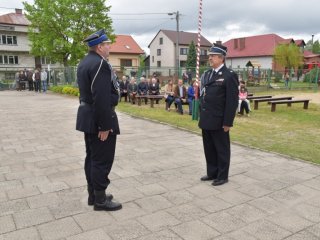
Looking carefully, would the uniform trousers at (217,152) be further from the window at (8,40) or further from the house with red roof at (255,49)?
the house with red roof at (255,49)

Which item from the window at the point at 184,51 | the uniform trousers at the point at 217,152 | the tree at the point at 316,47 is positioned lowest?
the uniform trousers at the point at 217,152

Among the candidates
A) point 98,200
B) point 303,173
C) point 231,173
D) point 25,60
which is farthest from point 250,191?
point 25,60

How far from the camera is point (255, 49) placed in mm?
61094

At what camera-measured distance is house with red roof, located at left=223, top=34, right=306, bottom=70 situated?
5872 cm

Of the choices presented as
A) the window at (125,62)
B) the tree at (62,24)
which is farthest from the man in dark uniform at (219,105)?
the window at (125,62)

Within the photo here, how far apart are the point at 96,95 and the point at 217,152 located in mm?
2074

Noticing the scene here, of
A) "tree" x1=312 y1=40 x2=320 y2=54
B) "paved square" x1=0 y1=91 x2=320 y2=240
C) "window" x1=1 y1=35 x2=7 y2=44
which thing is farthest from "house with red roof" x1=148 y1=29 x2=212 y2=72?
"paved square" x1=0 y1=91 x2=320 y2=240

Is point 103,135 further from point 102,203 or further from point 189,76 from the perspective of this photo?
point 189,76

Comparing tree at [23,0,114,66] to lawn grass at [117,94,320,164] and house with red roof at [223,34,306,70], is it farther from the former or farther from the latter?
house with red roof at [223,34,306,70]

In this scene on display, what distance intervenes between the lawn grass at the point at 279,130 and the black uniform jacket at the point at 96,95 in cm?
397

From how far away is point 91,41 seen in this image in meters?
3.53

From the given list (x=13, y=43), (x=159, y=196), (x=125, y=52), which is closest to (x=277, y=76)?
(x=159, y=196)

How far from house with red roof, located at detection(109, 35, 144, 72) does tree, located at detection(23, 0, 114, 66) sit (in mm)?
21382

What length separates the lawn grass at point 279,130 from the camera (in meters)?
6.71
